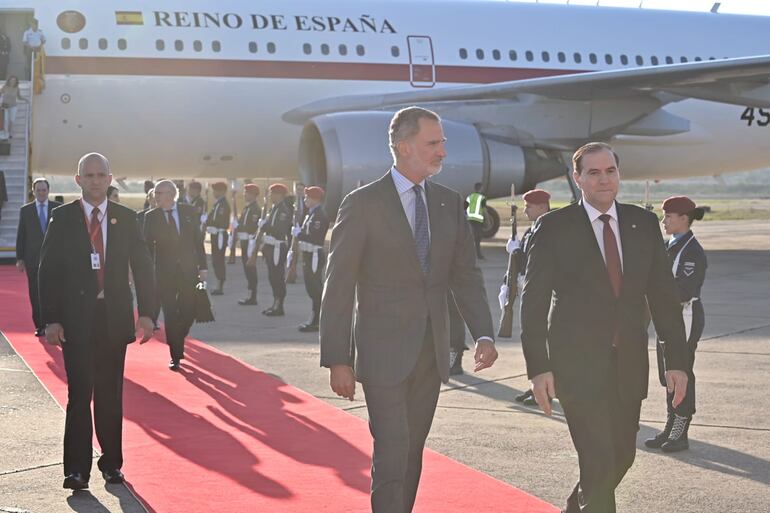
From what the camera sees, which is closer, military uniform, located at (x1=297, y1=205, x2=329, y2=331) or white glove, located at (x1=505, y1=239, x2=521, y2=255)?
white glove, located at (x1=505, y1=239, x2=521, y2=255)

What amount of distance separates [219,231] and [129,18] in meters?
4.59

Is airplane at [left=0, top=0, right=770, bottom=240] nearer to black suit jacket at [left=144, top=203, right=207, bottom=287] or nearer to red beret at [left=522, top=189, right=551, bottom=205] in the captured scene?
black suit jacket at [left=144, top=203, right=207, bottom=287]

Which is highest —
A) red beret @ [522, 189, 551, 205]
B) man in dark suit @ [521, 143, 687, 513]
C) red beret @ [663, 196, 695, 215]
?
red beret @ [522, 189, 551, 205]

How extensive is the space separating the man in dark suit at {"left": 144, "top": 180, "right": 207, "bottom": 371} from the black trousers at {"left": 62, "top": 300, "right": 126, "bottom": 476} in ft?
10.0

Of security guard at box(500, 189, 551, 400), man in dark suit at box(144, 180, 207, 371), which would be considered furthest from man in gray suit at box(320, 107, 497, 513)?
man in dark suit at box(144, 180, 207, 371)

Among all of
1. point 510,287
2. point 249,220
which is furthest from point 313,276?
point 510,287

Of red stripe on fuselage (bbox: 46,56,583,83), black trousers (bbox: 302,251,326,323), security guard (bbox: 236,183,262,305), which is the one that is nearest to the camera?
black trousers (bbox: 302,251,326,323)

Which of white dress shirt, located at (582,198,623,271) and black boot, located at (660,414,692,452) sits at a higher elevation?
white dress shirt, located at (582,198,623,271)

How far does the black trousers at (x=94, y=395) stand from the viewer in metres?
5.32

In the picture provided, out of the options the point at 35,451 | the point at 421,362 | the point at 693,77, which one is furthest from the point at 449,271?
the point at 693,77

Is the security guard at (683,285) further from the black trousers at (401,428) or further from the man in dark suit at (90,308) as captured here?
the man in dark suit at (90,308)

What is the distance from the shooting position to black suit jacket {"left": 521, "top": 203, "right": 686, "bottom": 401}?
413 centimetres

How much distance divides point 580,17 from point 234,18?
658 centimetres

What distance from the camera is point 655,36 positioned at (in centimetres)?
2131
